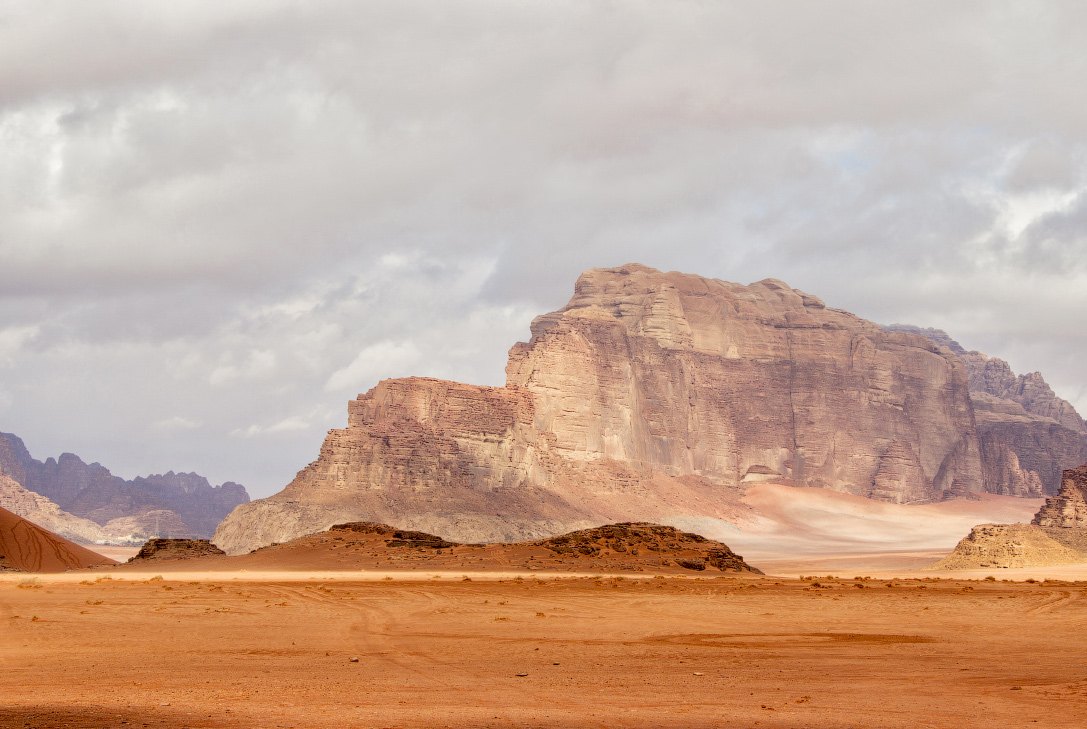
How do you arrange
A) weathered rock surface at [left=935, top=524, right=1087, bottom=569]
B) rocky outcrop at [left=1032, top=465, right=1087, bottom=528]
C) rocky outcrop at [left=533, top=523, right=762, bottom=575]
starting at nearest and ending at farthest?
rocky outcrop at [left=533, top=523, right=762, bottom=575], weathered rock surface at [left=935, top=524, right=1087, bottom=569], rocky outcrop at [left=1032, top=465, right=1087, bottom=528]

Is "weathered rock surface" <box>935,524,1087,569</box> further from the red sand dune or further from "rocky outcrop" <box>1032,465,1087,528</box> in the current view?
the red sand dune

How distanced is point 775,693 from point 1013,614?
19460mm

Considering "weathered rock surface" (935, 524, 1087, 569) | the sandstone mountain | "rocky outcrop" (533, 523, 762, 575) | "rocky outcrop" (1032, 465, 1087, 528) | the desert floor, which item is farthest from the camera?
"rocky outcrop" (1032, 465, 1087, 528)

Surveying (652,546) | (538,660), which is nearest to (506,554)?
(652,546)

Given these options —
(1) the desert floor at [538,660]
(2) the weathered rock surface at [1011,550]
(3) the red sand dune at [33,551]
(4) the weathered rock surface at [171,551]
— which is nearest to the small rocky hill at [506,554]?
(4) the weathered rock surface at [171,551]

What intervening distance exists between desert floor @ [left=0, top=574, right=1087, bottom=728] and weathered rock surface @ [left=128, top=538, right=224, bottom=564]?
1461 inches

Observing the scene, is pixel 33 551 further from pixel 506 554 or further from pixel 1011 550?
pixel 1011 550

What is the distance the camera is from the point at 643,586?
48938mm

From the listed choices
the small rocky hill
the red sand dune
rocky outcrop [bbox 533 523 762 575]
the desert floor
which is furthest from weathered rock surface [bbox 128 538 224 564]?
the desert floor

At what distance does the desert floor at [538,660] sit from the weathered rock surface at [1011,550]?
40786mm

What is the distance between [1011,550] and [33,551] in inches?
2484

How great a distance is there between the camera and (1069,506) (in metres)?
93.0

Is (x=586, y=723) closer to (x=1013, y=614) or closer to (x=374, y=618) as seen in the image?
(x=374, y=618)

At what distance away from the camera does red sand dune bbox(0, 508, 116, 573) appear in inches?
2879
